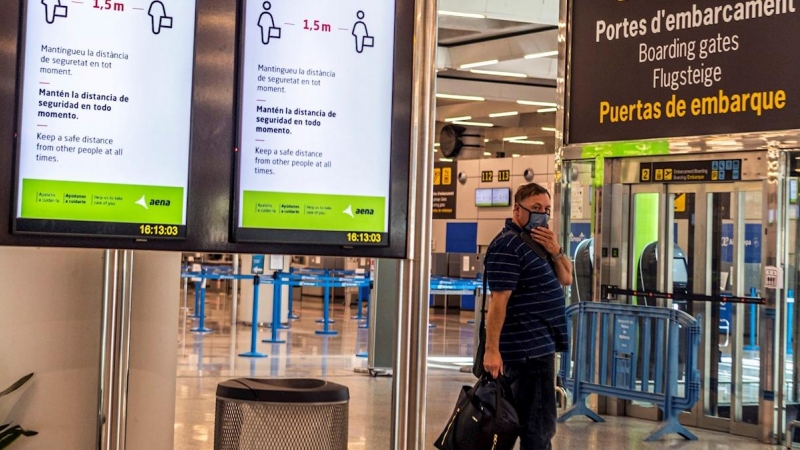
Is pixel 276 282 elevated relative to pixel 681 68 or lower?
lower

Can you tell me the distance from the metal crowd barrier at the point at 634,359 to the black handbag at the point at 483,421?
3.15 metres

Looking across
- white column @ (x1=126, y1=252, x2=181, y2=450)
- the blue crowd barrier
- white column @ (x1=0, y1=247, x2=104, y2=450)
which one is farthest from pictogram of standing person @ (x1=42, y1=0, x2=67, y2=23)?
the blue crowd barrier

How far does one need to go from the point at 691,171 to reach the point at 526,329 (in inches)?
154

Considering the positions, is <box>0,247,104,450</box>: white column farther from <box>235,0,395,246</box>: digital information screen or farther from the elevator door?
the elevator door

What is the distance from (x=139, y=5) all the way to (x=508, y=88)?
1949 centimetres

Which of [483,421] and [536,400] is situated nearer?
[483,421]

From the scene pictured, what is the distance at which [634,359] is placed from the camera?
29.2 ft

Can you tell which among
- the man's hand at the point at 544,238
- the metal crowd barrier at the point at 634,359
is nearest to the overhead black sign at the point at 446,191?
the metal crowd barrier at the point at 634,359

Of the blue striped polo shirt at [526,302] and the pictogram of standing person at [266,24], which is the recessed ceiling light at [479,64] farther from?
the pictogram of standing person at [266,24]

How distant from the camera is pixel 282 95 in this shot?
3148 mm

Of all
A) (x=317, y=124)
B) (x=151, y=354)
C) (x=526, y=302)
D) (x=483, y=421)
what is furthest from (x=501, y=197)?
(x=317, y=124)

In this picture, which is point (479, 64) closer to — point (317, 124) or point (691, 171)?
point (691, 171)

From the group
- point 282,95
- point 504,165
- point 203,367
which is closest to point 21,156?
point 282,95

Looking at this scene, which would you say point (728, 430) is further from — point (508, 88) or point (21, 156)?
point (508, 88)
